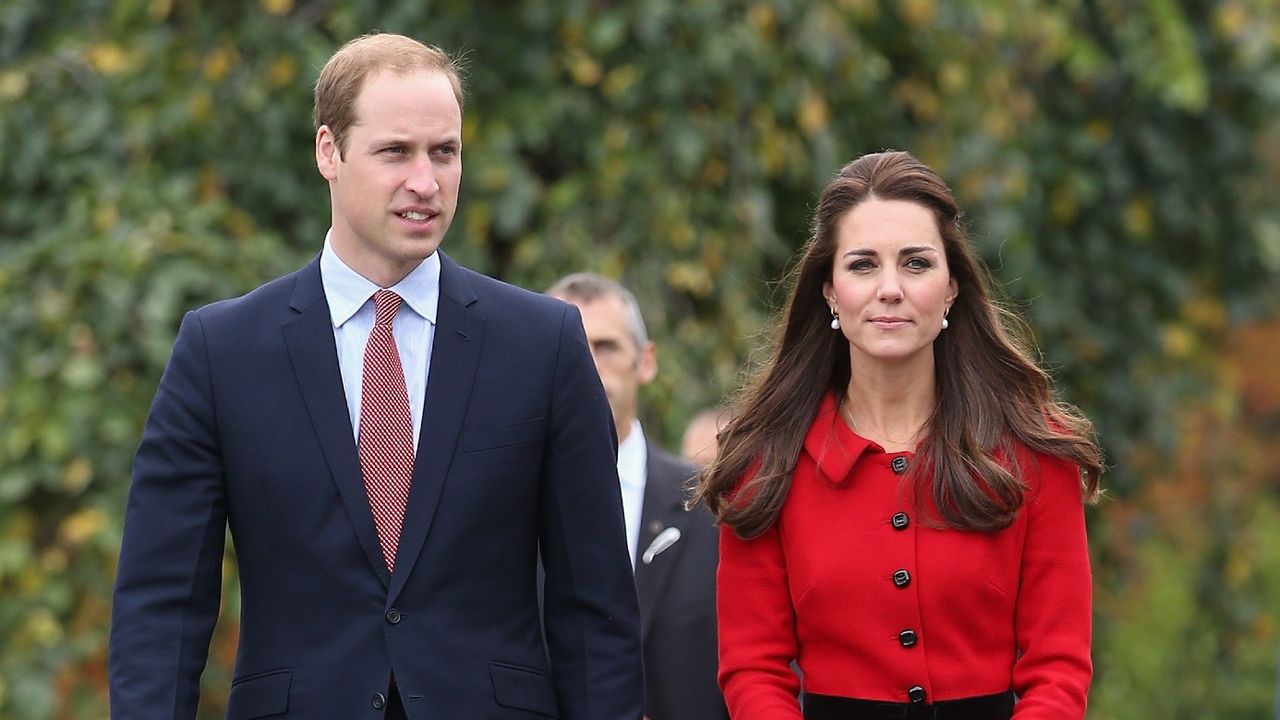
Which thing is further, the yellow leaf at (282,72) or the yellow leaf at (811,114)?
the yellow leaf at (811,114)

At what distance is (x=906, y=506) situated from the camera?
12.0 ft

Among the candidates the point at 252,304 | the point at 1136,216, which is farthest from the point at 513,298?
the point at 1136,216

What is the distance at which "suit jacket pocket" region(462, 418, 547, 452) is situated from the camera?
11.4ft

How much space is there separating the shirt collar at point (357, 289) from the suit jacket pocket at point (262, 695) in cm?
63

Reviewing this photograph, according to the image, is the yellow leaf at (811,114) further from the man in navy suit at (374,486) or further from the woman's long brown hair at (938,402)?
the man in navy suit at (374,486)

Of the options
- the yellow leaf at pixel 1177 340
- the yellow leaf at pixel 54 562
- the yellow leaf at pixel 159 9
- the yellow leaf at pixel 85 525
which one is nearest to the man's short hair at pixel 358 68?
the yellow leaf at pixel 85 525

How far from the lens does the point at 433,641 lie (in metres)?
3.39

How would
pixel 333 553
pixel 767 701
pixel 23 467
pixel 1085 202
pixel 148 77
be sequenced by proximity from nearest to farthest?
pixel 333 553 < pixel 767 701 < pixel 23 467 < pixel 148 77 < pixel 1085 202

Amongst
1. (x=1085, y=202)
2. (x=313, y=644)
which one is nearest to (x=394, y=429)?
(x=313, y=644)

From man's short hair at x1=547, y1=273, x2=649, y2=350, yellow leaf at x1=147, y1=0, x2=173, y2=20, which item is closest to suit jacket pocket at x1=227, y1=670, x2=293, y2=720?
man's short hair at x1=547, y1=273, x2=649, y2=350

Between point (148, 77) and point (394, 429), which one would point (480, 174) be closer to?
point (148, 77)

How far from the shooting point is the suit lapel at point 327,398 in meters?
3.38

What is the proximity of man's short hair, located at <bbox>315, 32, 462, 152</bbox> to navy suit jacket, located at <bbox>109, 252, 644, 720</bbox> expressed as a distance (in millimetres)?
304

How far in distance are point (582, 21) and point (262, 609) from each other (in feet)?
12.3
